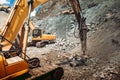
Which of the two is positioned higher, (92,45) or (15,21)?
(15,21)

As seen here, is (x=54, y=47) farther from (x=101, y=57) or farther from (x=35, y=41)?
(x=101, y=57)

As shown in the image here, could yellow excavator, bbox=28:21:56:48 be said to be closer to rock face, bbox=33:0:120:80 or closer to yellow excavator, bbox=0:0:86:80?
rock face, bbox=33:0:120:80

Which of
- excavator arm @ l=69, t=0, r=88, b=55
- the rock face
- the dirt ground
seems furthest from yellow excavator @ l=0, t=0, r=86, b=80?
excavator arm @ l=69, t=0, r=88, b=55

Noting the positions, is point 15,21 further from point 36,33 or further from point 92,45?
point 36,33

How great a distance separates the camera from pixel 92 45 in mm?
11727

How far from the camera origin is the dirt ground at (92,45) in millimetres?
8016

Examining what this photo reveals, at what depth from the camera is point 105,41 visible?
11.3 meters

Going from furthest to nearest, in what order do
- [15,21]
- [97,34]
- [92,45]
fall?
[97,34], [92,45], [15,21]

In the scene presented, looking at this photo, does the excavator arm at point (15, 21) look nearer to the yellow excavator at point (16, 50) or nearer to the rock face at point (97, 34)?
the yellow excavator at point (16, 50)

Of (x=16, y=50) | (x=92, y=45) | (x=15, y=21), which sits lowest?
(x=92, y=45)

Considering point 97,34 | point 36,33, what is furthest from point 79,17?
point 36,33

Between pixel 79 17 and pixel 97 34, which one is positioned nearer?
pixel 79 17

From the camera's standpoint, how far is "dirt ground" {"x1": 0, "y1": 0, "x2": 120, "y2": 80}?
8016 mm

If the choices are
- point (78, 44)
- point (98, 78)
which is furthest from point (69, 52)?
point (98, 78)
